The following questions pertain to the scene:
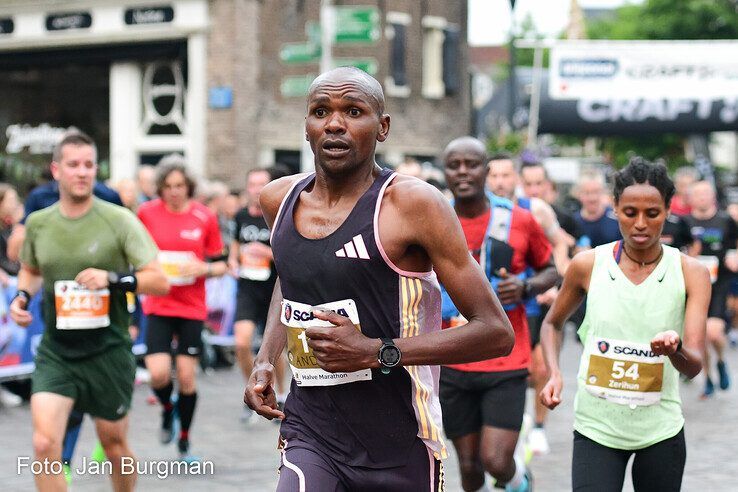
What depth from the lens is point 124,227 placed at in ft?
21.3

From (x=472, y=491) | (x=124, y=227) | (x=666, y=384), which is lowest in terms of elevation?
(x=472, y=491)

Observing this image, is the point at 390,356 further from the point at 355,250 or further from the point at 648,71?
the point at 648,71

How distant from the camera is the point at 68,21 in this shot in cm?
2292

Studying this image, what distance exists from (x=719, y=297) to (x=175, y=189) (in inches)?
235

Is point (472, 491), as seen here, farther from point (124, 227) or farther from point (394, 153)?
point (394, 153)

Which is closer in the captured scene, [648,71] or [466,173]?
[466,173]

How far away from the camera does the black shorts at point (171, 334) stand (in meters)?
8.80

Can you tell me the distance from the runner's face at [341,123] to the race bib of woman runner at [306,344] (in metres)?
0.41

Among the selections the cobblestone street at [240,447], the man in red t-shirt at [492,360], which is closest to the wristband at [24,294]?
the cobblestone street at [240,447]

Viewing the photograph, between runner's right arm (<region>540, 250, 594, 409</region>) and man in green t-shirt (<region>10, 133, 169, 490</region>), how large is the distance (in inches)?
84.6

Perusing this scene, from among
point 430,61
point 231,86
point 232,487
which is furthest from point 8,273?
point 430,61

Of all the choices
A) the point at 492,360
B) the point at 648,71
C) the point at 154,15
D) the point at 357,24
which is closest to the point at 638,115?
the point at 648,71

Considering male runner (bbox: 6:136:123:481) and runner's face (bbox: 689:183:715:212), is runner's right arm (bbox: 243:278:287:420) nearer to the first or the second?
male runner (bbox: 6:136:123:481)

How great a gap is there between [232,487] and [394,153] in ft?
64.7
